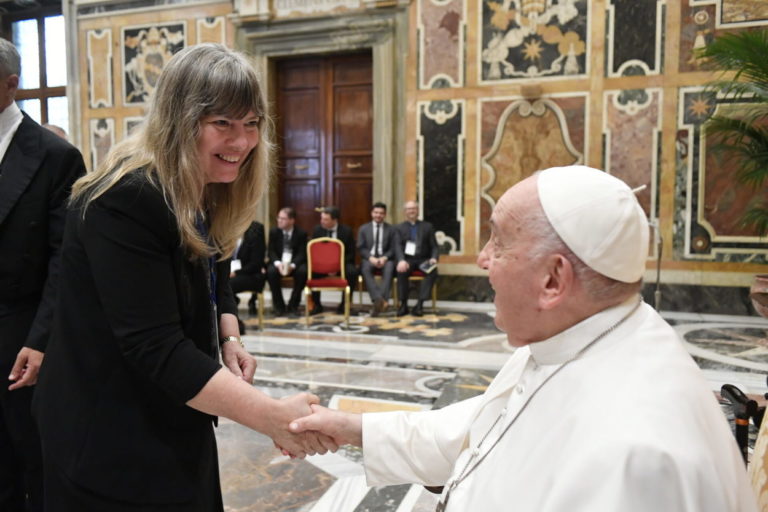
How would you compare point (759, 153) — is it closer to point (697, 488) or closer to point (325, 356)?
point (325, 356)

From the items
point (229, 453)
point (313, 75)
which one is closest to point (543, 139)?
Answer: point (313, 75)

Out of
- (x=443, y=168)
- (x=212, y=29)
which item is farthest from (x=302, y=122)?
(x=443, y=168)

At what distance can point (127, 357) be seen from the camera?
1.29 metres

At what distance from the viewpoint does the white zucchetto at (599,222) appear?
109cm

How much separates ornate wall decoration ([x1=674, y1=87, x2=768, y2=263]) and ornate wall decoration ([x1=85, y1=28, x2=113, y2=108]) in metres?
8.56

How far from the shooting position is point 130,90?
10164 millimetres

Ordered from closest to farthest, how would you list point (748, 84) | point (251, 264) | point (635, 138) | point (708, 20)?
point (748, 84)
point (251, 264)
point (708, 20)
point (635, 138)

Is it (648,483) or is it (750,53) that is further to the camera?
Result: (750,53)

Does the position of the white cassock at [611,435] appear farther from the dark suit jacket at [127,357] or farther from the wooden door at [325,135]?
the wooden door at [325,135]

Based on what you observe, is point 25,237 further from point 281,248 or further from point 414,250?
point 414,250

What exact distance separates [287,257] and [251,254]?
2.59 ft

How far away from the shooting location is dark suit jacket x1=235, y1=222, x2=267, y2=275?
23.7ft

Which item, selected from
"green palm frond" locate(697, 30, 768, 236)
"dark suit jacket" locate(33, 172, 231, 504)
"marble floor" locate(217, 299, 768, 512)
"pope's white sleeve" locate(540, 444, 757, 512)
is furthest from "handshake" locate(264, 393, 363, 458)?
"green palm frond" locate(697, 30, 768, 236)

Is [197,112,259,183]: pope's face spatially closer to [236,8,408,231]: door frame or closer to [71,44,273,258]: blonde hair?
[71,44,273,258]: blonde hair
